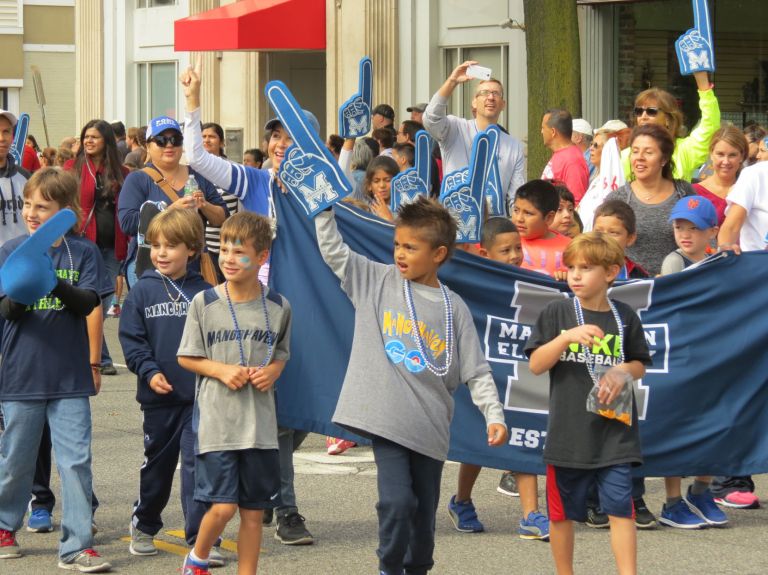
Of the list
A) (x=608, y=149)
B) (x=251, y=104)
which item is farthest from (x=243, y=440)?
(x=251, y=104)

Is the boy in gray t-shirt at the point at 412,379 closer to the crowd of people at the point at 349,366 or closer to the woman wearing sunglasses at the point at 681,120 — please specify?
the crowd of people at the point at 349,366

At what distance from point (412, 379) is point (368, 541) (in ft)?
5.16

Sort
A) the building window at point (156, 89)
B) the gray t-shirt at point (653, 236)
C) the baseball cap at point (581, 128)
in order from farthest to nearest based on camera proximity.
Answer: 1. the building window at point (156, 89)
2. the baseball cap at point (581, 128)
3. the gray t-shirt at point (653, 236)

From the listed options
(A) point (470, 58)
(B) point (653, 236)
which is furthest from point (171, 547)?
(A) point (470, 58)

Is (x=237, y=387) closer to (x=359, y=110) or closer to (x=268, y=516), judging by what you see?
(x=268, y=516)

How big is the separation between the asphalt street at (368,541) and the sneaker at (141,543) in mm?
47

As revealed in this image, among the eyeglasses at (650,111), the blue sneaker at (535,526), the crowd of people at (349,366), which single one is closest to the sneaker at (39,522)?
the crowd of people at (349,366)

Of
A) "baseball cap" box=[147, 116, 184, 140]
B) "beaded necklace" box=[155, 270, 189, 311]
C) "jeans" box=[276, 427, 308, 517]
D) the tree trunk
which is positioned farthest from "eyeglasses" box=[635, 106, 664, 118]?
the tree trunk

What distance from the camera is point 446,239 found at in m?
5.94

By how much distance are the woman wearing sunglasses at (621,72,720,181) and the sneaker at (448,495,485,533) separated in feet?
9.20

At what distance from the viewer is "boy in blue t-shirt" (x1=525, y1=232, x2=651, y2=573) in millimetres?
5965

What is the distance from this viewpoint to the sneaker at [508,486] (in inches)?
323

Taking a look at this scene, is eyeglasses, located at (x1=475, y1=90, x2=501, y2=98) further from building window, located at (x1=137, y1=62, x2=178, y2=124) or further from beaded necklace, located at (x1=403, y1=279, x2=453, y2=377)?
building window, located at (x1=137, y1=62, x2=178, y2=124)

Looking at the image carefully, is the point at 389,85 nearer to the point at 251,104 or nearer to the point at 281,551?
the point at 251,104
